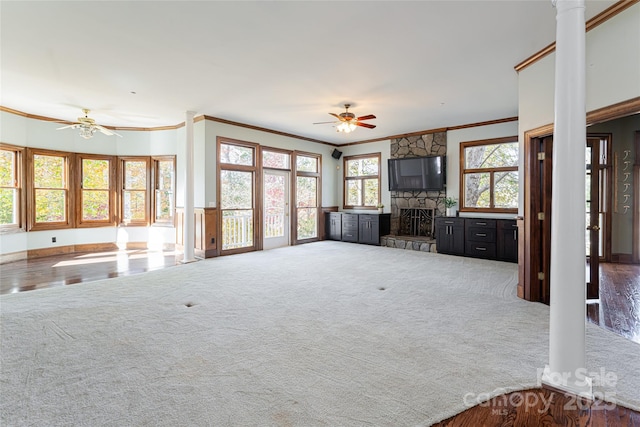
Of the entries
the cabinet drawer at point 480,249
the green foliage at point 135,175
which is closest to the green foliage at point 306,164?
the green foliage at point 135,175

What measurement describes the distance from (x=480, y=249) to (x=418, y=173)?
2.39 meters

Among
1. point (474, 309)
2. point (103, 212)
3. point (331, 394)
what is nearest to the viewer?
point (331, 394)

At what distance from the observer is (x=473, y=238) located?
267 inches

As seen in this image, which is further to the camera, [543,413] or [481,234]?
[481,234]

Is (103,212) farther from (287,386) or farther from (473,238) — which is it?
(473,238)

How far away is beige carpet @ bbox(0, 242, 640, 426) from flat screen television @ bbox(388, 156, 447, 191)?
3611 millimetres

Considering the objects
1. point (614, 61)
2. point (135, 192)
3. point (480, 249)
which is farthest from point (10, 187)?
point (480, 249)

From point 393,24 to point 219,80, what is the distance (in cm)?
270

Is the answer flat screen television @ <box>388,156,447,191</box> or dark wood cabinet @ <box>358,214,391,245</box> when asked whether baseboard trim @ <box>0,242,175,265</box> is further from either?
flat screen television @ <box>388,156,447,191</box>

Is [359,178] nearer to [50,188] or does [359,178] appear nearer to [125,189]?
[125,189]

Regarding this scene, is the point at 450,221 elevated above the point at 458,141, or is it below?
below

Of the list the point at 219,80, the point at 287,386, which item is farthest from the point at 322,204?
the point at 287,386

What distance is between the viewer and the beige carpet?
1.92 m

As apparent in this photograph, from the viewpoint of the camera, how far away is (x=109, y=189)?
25.7 ft
